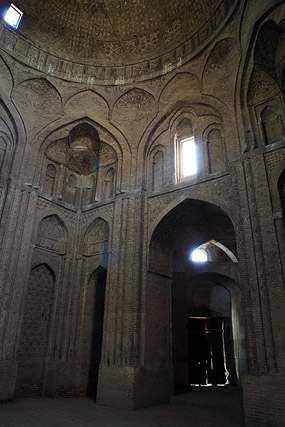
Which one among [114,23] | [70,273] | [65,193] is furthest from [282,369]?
[114,23]

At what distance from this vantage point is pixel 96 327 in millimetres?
11000

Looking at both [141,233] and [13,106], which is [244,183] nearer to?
[141,233]

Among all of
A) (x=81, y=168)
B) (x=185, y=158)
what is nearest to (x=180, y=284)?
(x=185, y=158)

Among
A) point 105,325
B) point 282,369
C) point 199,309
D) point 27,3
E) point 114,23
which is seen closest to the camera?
point 282,369

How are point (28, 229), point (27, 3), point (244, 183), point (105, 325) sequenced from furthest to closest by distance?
point (27, 3)
point (28, 229)
point (105, 325)
point (244, 183)

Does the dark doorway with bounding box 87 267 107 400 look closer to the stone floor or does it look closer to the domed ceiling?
the stone floor

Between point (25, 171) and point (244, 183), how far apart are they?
7249mm

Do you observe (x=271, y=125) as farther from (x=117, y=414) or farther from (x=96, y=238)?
(x=117, y=414)

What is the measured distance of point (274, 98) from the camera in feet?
28.1

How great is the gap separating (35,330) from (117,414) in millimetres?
4013

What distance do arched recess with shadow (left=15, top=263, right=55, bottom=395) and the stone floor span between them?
577 millimetres

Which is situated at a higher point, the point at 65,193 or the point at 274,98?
the point at 274,98

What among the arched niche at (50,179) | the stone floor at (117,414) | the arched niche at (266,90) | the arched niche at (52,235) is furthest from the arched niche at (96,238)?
the arched niche at (266,90)

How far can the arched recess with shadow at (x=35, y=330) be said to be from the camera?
31.9 ft
